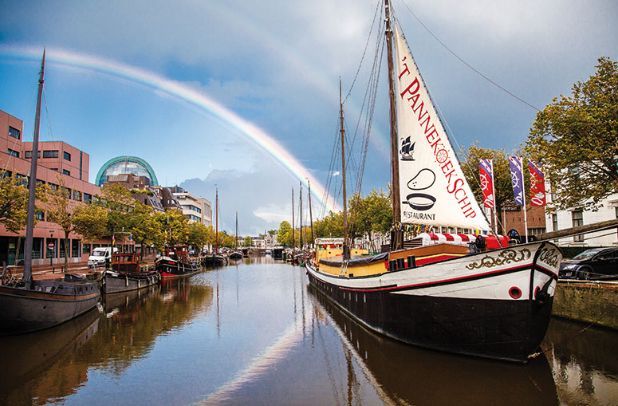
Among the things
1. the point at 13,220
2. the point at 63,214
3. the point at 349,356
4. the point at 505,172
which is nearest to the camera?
the point at 349,356

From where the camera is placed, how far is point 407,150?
50.3ft

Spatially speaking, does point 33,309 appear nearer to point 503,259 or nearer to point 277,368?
point 277,368

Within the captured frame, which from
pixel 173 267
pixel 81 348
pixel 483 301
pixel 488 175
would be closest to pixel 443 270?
pixel 483 301

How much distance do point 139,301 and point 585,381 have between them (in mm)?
27764

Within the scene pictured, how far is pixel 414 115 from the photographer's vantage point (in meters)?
15.0

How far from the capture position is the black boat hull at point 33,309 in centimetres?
1617

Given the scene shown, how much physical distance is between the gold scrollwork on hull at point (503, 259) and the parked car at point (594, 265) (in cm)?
1250

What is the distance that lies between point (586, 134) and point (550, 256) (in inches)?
575

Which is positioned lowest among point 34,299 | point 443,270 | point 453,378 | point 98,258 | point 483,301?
point 453,378

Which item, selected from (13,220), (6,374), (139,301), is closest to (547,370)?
(6,374)

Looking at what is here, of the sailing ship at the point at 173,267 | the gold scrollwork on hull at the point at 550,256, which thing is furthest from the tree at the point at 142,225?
the gold scrollwork on hull at the point at 550,256

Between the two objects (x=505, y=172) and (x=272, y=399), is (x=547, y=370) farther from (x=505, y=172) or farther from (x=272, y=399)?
(x=505, y=172)

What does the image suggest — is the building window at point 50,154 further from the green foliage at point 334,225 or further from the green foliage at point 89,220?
the green foliage at point 334,225

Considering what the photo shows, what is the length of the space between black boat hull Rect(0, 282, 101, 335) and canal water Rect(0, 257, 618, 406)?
437 mm
